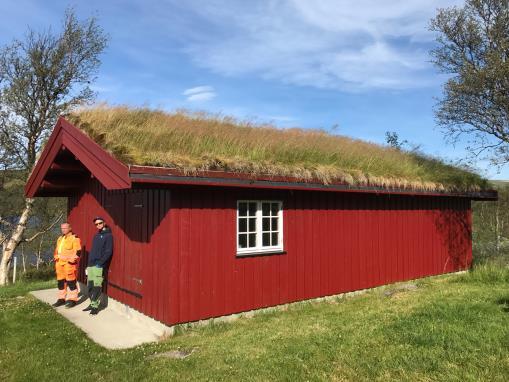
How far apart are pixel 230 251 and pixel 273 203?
4.42ft

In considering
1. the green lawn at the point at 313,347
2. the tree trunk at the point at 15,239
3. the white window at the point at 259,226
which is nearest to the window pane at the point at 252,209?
the white window at the point at 259,226

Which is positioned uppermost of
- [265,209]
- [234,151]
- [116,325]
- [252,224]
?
[234,151]

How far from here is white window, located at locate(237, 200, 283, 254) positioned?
8031 mm

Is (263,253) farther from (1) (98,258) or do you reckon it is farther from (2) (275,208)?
(1) (98,258)

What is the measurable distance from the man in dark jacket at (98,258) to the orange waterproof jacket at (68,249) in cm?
76

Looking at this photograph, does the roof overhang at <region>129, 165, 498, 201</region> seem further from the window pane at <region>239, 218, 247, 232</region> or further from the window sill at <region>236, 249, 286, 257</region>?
the window sill at <region>236, 249, 286, 257</region>

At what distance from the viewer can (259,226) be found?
8.23 meters

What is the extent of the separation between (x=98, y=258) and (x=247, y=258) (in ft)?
10.0

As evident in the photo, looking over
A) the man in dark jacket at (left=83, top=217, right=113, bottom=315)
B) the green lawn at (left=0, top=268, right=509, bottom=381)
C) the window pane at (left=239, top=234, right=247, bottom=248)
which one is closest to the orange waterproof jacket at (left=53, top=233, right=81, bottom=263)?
the man in dark jacket at (left=83, top=217, right=113, bottom=315)

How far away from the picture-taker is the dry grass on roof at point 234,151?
7.20 m

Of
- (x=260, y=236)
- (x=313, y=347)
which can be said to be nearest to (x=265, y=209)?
(x=260, y=236)

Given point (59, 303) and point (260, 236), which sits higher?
point (260, 236)

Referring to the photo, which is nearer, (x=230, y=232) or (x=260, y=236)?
(x=230, y=232)

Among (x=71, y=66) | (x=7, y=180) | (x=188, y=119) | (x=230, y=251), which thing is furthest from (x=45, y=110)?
(x=230, y=251)
